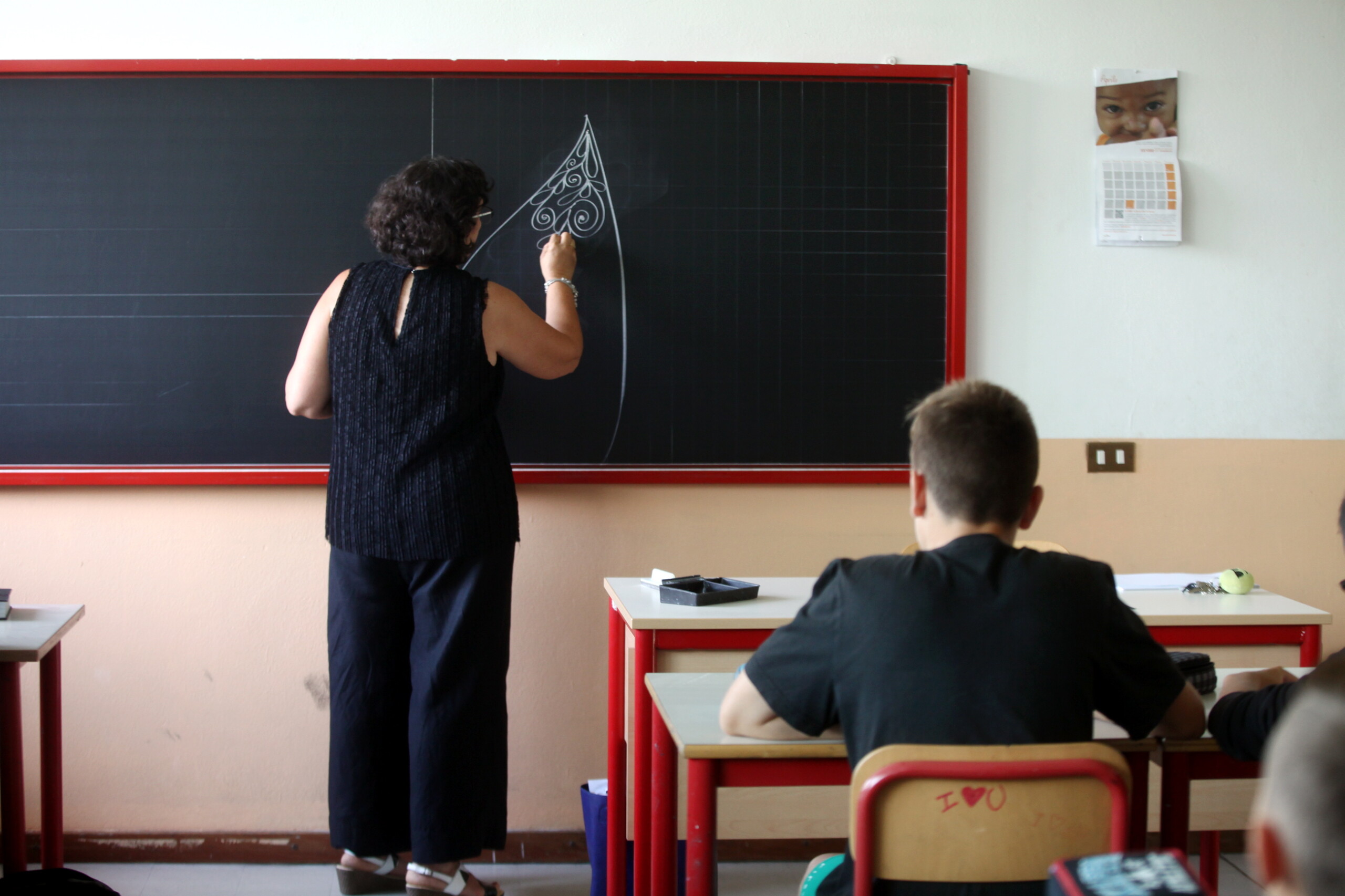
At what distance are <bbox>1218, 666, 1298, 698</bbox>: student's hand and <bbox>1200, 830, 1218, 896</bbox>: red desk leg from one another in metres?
0.80

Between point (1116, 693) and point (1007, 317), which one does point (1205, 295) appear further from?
point (1116, 693)

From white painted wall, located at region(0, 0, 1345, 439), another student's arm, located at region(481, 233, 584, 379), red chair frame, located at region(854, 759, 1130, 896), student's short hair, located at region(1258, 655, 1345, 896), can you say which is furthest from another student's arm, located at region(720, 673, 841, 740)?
white painted wall, located at region(0, 0, 1345, 439)

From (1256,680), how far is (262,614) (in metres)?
2.28

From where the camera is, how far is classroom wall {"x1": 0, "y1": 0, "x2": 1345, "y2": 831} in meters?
2.71

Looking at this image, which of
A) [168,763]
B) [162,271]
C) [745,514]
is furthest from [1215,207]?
[168,763]

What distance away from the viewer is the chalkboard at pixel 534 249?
8.78ft

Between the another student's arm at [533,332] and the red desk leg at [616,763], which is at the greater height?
the another student's arm at [533,332]

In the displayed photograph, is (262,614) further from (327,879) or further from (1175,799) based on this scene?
(1175,799)

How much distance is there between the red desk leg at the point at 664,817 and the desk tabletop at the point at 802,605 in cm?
48

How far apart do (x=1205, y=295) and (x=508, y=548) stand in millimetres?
2023

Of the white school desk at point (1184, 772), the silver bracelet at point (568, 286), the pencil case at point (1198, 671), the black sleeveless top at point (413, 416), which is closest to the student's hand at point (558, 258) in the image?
the silver bracelet at point (568, 286)

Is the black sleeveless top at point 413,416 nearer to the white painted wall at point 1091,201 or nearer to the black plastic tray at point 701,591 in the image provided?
the black plastic tray at point 701,591

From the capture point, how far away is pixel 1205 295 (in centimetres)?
288

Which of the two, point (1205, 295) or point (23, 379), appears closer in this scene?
point (23, 379)
